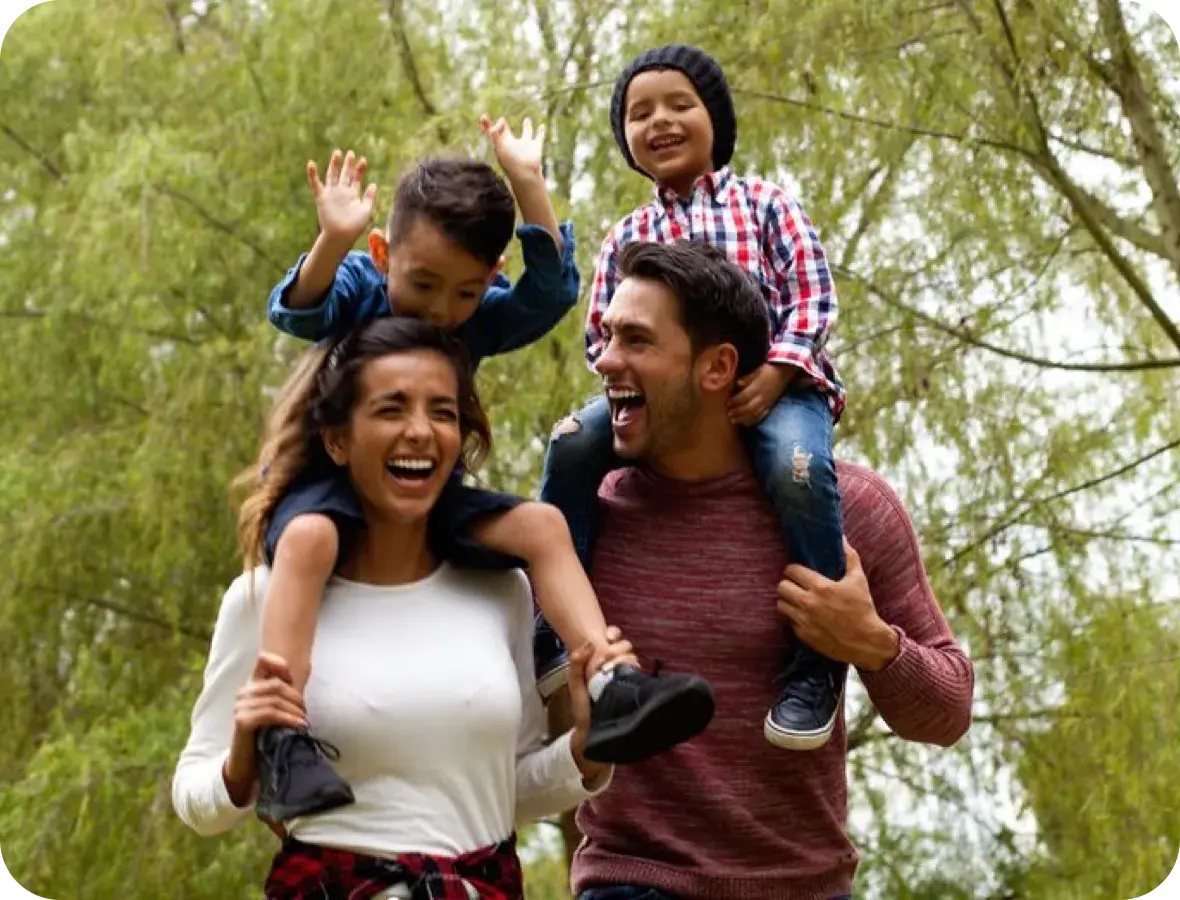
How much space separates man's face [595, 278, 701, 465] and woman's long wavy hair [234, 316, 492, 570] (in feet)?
0.59

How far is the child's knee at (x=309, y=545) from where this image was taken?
2150mm

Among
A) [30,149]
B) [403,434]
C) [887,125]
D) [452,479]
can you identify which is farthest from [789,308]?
[30,149]

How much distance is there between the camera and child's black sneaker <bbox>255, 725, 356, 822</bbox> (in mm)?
1940

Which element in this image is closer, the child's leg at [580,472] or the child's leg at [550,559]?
the child's leg at [550,559]

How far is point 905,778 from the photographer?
6.30 meters

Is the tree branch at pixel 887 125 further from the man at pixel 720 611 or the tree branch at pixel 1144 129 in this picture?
the man at pixel 720 611

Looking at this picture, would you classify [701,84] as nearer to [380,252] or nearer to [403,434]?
[380,252]

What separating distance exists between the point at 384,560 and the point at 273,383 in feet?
14.2

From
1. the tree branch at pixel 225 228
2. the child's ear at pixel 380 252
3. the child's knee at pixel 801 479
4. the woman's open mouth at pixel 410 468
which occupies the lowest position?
the woman's open mouth at pixel 410 468

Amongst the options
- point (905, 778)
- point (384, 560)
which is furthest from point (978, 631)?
point (384, 560)

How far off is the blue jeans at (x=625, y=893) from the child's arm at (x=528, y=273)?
0.78 metres

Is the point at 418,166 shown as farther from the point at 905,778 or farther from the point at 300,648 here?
the point at 905,778

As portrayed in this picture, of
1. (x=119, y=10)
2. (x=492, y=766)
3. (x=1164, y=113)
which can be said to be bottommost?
(x=492, y=766)

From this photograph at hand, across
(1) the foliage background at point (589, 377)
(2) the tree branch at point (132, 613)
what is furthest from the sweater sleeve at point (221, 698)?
(2) the tree branch at point (132, 613)
